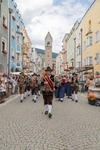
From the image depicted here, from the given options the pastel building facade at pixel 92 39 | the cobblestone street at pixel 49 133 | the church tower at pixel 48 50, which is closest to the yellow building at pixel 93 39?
the pastel building facade at pixel 92 39

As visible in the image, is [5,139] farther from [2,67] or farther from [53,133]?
[2,67]

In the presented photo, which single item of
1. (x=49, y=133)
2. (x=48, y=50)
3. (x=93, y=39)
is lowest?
(x=49, y=133)

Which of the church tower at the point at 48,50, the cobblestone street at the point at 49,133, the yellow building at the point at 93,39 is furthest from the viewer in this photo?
the church tower at the point at 48,50

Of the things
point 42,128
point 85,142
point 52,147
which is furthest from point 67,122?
point 52,147

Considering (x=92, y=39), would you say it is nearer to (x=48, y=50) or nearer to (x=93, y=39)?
(x=93, y=39)

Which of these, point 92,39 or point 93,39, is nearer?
point 93,39

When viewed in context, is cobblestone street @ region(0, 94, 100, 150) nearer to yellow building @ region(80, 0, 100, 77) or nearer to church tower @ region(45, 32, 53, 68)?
yellow building @ region(80, 0, 100, 77)

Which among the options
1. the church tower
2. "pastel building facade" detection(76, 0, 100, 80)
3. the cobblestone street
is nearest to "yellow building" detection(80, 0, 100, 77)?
"pastel building facade" detection(76, 0, 100, 80)

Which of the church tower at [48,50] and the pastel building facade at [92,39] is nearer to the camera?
the pastel building facade at [92,39]

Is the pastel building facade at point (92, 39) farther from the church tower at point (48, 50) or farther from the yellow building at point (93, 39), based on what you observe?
the church tower at point (48, 50)

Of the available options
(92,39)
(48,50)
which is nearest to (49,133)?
(92,39)

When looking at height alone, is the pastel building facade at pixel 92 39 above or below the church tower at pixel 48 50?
below

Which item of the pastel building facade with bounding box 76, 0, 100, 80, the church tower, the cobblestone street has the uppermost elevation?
the church tower

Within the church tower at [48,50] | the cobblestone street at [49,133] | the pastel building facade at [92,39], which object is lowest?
the cobblestone street at [49,133]
